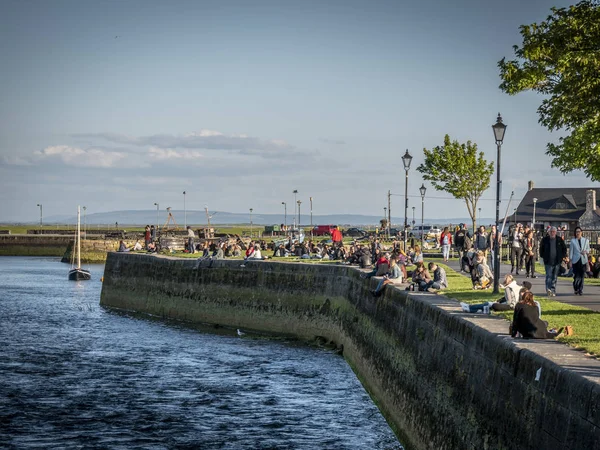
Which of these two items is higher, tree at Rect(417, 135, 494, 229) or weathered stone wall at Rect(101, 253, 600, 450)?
tree at Rect(417, 135, 494, 229)

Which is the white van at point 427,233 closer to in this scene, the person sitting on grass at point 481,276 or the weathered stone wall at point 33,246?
the weathered stone wall at point 33,246

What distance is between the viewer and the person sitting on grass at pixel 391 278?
25266mm

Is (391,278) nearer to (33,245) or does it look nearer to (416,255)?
(416,255)

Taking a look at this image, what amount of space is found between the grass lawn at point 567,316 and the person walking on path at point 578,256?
1.95 metres

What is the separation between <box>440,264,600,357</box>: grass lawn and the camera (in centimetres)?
1453

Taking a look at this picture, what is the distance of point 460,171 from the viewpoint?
2704 inches

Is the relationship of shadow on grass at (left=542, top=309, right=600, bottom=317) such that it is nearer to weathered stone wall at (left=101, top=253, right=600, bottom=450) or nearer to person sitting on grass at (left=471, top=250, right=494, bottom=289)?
weathered stone wall at (left=101, top=253, right=600, bottom=450)

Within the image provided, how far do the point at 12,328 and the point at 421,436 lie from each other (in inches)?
1204

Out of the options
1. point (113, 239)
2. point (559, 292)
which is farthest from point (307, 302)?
point (113, 239)

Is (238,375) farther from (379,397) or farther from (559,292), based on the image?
(559,292)

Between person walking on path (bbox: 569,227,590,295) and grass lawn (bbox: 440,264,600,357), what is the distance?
1954 millimetres

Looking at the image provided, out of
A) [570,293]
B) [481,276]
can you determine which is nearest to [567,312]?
[481,276]

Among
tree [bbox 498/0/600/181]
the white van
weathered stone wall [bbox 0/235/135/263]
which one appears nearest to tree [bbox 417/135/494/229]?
the white van

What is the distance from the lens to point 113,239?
12138cm
